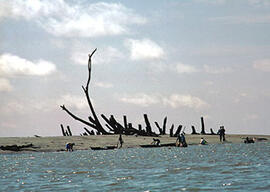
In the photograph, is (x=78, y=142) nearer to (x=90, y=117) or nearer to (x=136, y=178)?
(x=90, y=117)

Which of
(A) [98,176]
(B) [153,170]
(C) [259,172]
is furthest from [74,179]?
(C) [259,172]

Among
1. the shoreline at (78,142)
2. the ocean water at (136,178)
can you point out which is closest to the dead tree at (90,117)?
the shoreline at (78,142)

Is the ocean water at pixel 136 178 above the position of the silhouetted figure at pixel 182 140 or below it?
below

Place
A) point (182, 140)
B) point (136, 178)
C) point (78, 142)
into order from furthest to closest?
point (78, 142)
point (182, 140)
point (136, 178)

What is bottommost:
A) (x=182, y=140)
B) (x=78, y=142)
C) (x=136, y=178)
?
(x=136, y=178)

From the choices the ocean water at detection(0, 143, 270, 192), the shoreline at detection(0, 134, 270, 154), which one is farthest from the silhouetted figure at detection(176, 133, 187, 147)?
the ocean water at detection(0, 143, 270, 192)

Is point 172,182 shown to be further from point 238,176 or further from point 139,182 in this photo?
point 238,176

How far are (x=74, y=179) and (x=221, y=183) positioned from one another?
609 centimetres

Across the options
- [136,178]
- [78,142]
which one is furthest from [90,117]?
[136,178]

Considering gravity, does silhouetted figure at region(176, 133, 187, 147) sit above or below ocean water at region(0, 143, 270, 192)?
above

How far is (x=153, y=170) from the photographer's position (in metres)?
22.6

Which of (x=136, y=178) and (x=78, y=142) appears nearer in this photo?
(x=136, y=178)

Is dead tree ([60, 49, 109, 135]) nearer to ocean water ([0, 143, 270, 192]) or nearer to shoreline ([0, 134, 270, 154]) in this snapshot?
shoreline ([0, 134, 270, 154])

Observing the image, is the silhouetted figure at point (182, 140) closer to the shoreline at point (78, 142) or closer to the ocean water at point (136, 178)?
the shoreline at point (78, 142)
